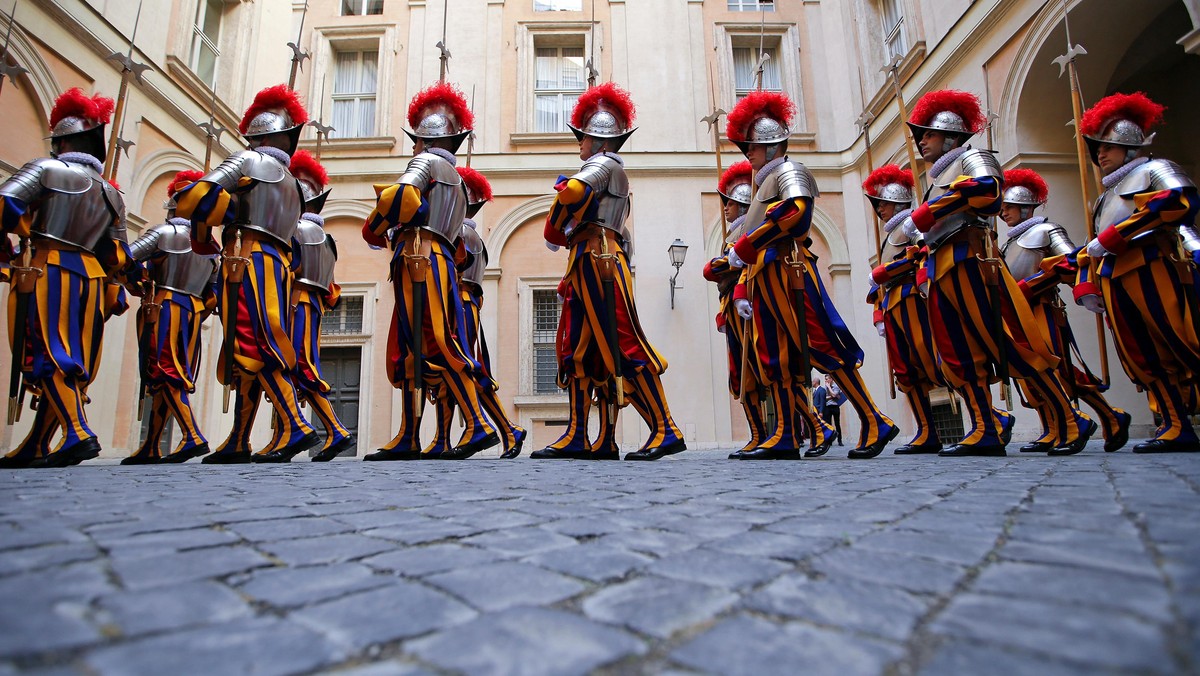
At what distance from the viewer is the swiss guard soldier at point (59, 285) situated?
4227 mm

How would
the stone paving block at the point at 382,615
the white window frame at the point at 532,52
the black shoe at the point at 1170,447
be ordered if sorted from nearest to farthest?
the stone paving block at the point at 382,615, the black shoe at the point at 1170,447, the white window frame at the point at 532,52

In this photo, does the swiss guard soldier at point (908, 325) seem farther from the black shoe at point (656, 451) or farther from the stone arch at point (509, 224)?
the stone arch at point (509, 224)

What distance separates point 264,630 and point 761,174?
4739mm

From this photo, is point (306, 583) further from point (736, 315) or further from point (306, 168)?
point (306, 168)

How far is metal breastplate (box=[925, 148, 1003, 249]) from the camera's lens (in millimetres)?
4199

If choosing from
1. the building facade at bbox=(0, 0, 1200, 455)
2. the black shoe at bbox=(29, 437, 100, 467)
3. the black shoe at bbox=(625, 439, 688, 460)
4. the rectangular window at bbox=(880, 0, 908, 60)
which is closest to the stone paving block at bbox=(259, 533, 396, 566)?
the black shoe at bbox=(625, 439, 688, 460)

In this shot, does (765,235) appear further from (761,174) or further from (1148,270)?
(1148,270)

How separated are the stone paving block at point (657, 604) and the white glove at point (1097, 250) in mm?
4556

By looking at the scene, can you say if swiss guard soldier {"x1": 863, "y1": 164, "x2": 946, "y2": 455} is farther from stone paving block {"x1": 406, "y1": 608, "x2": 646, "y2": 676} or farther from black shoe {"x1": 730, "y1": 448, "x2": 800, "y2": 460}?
stone paving block {"x1": 406, "y1": 608, "x2": 646, "y2": 676}

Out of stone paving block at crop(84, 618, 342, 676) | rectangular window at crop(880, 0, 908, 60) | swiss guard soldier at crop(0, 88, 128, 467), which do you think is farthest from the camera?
rectangular window at crop(880, 0, 908, 60)

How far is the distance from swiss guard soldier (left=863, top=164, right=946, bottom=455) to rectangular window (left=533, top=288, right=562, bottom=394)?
659 centimetres

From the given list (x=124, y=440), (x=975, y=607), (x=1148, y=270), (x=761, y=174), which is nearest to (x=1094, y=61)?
(x=1148, y=270)

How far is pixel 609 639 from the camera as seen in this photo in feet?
2.65

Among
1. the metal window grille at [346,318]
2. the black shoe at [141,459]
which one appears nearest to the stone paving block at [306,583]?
the black shoe at [141,459]
